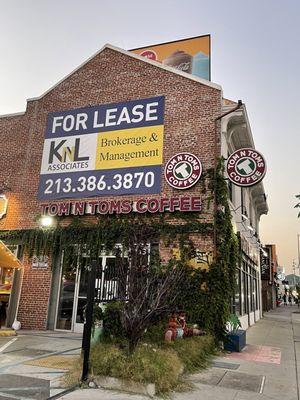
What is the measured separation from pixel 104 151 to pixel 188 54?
1122cm

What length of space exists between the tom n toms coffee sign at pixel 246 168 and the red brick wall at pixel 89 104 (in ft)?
2.66

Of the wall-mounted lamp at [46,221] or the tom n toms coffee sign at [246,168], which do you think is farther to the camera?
the wall-mounted lamp at [46,221]

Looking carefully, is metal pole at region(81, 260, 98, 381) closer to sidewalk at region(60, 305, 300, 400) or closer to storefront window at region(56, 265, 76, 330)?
sidewalk at region(60, 305, 300, 400)

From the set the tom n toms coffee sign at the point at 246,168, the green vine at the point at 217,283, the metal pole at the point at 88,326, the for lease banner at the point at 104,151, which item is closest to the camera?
the metal pole at the point at 88,326

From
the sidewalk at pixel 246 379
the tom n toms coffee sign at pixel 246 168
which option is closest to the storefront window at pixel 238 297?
the sidewalk at pixel 246 379

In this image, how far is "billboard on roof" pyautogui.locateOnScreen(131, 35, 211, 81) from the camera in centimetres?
2056

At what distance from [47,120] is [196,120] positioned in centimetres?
609

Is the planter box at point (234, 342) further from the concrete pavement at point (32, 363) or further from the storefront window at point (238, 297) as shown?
the concrete pavement at point (32, 363)

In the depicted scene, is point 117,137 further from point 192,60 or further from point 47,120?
point 192,60

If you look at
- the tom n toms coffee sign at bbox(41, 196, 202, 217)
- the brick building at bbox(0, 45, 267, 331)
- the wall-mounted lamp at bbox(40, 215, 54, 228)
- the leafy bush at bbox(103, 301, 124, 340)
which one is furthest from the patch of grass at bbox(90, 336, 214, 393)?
the wall-mounted lamp at bbox(40, 215, 54, 228)

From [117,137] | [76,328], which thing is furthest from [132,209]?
[76,328]

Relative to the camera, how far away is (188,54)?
21.2m

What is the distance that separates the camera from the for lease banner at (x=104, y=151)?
12406mm

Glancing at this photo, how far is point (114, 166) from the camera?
41.9 ft
